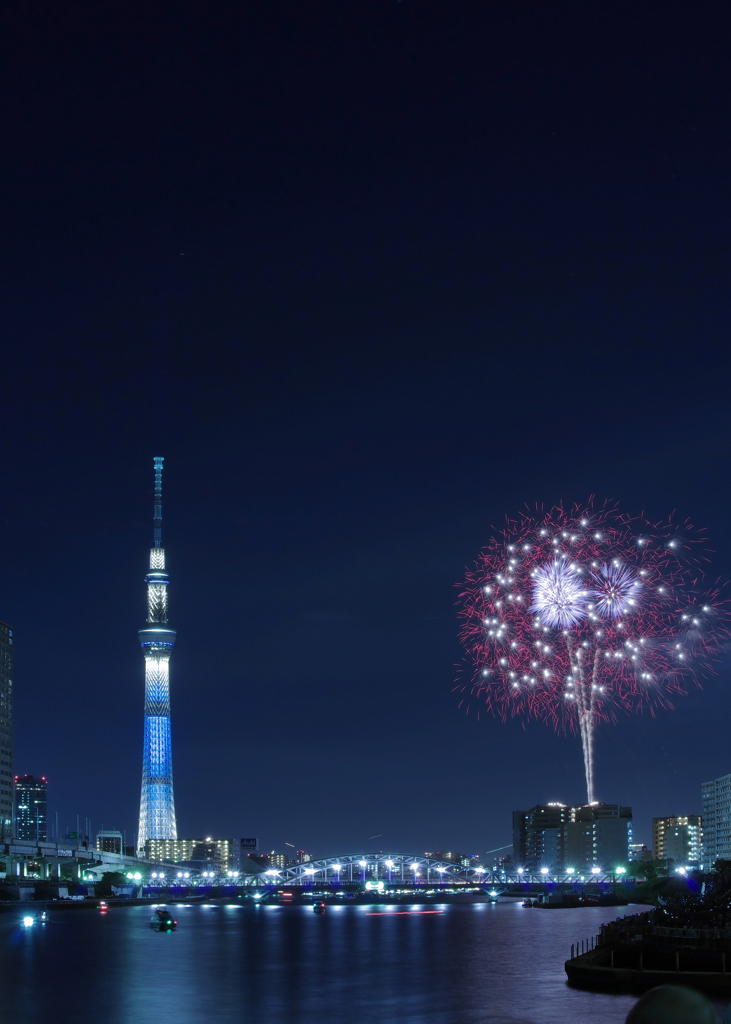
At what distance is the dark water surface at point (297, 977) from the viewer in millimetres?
59094

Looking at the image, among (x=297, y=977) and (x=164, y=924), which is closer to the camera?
(x=297, y=977)

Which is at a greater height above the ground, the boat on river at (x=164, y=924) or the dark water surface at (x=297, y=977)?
the dark water surface at (x=297, y=977)

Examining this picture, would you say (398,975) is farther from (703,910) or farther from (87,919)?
(87,919)

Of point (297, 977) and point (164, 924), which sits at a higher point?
point (297, 977)

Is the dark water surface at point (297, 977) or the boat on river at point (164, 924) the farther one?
the boat on river at point (164, 924)

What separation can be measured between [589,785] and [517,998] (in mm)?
17071

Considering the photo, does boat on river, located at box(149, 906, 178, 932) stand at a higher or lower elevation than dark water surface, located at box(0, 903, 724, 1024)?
lower

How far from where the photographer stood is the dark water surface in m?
59.1

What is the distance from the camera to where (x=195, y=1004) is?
65125 millimetres

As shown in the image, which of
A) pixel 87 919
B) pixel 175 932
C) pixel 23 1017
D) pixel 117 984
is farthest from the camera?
pixel 87 919

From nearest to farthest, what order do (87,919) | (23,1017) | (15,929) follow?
(23,1017), (15,929), (87,919)

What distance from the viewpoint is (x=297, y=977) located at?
270ft

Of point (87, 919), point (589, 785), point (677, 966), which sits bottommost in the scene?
point (87, 919)

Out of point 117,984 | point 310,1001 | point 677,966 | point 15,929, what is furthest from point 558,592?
point 15,929
